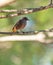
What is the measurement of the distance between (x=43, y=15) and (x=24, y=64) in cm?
123

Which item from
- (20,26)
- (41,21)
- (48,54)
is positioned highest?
(20,26)

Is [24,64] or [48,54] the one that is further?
[48,54]

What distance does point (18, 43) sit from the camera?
5.25 m

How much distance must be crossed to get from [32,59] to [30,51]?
0.15m

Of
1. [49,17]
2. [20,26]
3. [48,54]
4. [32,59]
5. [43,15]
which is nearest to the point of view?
[20,26]

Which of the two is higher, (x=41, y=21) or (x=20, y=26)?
(x=20, y=26)

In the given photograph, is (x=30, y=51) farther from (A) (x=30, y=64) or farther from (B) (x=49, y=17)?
(B) (x=49, y=17)

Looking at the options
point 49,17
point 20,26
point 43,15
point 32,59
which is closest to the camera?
point 20,26

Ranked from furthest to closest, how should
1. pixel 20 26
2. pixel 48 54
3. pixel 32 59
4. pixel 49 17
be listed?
1. pixel 48 54
2. pixel 32 59
3. pixel 49 17
4. pixel 20 26

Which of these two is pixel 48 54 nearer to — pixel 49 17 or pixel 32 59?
pixel 32 59

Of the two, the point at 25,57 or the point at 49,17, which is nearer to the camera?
the point at 49,17

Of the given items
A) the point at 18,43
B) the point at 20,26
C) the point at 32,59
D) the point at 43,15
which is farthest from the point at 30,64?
the point at 20,26

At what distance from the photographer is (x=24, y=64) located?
16.8ft

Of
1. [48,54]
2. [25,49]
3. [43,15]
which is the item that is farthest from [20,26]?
[48,54]
